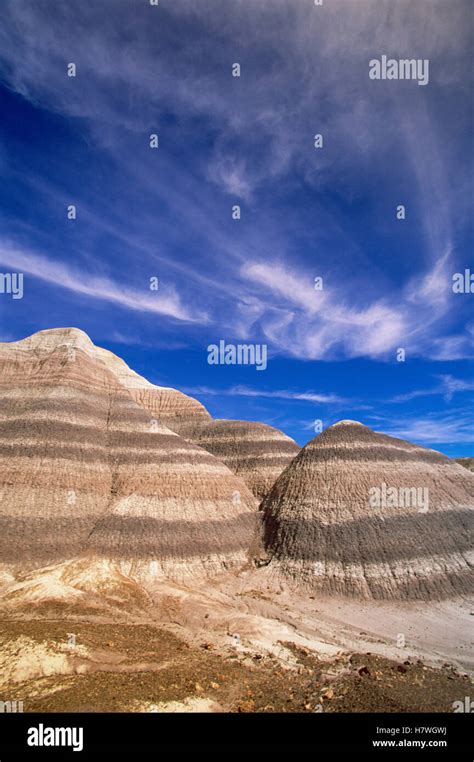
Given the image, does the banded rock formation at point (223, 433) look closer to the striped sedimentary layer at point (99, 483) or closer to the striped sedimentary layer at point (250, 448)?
the striped sedimentary layer at point (250, 448)

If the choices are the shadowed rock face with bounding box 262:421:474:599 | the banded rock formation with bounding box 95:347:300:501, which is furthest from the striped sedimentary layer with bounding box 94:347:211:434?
the shadowed rock face with bounding box 262:421:474:599

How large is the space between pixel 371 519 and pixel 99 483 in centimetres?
2207

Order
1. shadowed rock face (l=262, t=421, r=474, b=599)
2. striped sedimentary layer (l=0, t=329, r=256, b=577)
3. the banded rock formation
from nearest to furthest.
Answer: shadowed rock face (l=262, t=421, r=474, b=599), striped sedimentary layer (l=0, t=329, r=256, b=577), the banded rock formation

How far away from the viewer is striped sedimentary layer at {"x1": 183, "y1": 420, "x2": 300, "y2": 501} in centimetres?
4897

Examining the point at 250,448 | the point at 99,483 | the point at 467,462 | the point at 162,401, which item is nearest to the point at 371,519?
the point at 99,483

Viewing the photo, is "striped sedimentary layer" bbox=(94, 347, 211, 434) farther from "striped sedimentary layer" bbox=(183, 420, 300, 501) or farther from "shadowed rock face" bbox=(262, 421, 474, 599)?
"shadowed rock face" bbox=(262, 421, 474, 599)

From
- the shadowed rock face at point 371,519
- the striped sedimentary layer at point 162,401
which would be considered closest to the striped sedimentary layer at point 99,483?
the shadowed rock face at point 371,519

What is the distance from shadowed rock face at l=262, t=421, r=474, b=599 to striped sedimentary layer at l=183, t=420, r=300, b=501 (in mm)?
8935

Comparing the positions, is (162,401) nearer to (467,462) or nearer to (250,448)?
(250,448)

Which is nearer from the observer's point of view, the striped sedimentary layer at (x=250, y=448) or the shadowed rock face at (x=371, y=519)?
the shadowed rock face at (x=371, y=519)

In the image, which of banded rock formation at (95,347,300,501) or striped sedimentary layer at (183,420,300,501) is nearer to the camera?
striped sedimentary layer at (183,420,300,501)

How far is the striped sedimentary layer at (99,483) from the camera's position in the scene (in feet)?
93.4

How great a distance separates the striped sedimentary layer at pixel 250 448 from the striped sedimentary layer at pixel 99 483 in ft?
27.6
